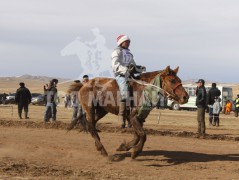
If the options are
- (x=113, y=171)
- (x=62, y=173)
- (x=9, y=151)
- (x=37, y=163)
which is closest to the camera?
(x=62, y=173)

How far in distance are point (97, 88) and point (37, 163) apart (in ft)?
8.94

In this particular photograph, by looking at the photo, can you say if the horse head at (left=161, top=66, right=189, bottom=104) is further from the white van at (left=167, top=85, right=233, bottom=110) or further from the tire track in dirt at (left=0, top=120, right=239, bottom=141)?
the white van at (left=167, top=85, right=233, bottom=110)

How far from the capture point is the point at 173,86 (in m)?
11.2

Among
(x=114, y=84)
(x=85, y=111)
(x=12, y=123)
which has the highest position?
(x=114, y=84)

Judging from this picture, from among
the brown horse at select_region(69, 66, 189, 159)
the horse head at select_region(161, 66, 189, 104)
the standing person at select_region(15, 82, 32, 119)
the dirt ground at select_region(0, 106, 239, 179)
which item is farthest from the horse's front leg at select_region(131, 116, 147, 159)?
the standing person at select_region(15, 82, 32, 119)

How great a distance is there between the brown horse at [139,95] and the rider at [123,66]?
0.21 metres

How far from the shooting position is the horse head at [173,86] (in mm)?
11062

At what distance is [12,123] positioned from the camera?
21.8 meters

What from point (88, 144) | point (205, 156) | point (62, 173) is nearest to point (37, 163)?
point (62, 173)

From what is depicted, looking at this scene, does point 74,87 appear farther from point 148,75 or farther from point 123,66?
point 148,75

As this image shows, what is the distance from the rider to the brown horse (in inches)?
8.2

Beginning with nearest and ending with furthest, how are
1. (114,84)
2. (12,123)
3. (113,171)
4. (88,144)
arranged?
1. (113,171)
2. (114,84)
3. (88,144)
4. (12,123)

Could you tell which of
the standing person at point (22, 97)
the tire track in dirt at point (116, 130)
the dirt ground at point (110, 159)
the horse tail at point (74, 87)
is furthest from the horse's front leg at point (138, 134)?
the standing person at point (22, 97)

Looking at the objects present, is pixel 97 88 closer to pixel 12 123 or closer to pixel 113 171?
pixel 113 171
